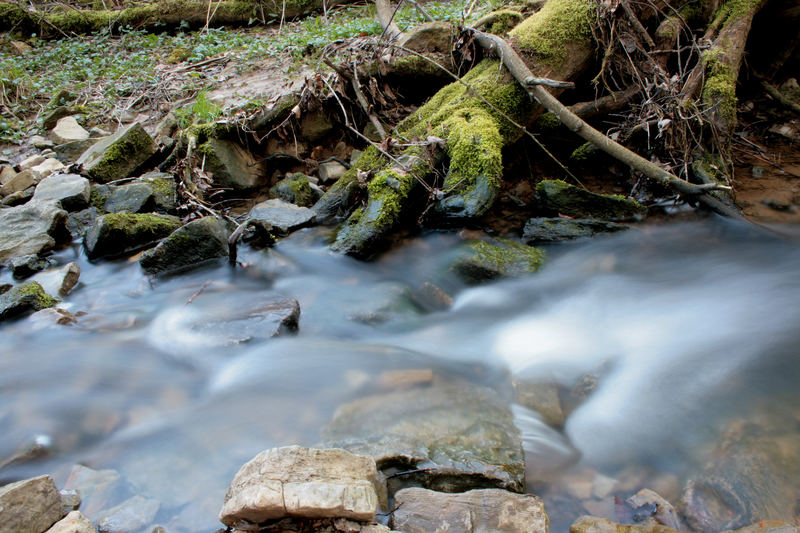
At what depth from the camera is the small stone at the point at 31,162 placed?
20.7 feet

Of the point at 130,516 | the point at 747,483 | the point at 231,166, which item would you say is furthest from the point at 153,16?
the point at 747,483

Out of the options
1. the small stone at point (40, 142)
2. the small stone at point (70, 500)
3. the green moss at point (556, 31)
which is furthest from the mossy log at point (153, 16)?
the small stone at point (70, 500)

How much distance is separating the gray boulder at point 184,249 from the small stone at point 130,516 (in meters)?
2.55

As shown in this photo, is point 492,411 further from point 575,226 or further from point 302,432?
point 575,226

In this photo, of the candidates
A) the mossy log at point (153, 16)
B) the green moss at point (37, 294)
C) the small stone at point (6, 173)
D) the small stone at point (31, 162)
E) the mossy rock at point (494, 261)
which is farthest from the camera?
the mossy log at point (153, 16)

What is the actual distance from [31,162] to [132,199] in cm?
236

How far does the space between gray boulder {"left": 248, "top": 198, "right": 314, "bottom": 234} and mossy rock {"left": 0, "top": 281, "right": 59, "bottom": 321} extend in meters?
1.82

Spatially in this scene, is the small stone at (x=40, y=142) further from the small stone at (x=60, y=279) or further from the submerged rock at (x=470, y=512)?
the submerged rock at (x=470, y=512)

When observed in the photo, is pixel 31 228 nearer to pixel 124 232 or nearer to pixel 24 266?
pixel 24 266

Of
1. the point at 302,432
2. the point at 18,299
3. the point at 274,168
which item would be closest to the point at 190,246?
the point at 18,299

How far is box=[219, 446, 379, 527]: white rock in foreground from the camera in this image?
165cm

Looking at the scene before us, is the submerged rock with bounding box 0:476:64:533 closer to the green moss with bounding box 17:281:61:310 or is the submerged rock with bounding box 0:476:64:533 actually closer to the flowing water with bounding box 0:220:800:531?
the flowing water with bounding box 0:220:800:531

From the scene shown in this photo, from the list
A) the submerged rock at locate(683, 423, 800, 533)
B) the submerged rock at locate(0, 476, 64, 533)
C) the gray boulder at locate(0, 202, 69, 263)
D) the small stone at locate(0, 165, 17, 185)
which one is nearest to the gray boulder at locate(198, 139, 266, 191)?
the gray boulder at locate(0, 202, 69, 263)

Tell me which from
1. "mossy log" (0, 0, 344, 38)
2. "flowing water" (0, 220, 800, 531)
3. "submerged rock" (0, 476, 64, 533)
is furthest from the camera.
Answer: "mossy log" (0, 0, 344, 38)
